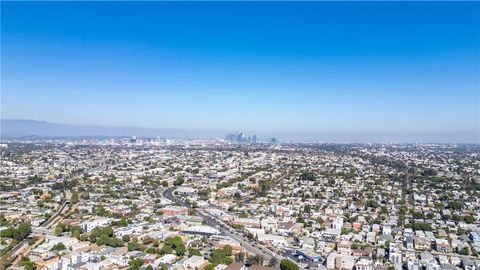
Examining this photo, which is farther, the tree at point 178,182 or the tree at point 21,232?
the tree at point 178,182

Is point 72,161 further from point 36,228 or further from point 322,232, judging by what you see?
point 322,232

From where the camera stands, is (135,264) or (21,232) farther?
(21,232)

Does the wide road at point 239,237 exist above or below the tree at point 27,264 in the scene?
below

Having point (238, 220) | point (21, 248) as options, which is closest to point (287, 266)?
point (238, 220)

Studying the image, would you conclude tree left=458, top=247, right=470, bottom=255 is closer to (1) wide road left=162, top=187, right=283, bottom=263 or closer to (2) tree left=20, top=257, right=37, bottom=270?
(1) wide road left=162, top=187, right=283, bottom=263

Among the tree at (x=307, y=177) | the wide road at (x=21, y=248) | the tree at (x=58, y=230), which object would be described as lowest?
the wide road at (x=21, y=248)

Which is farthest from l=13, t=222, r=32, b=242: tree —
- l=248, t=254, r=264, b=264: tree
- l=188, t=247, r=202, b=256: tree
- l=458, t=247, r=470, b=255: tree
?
l=458, t=247, r=470, b=255: tree

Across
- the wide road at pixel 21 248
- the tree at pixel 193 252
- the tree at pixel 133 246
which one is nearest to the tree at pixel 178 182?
the wide road at pixel 21 248

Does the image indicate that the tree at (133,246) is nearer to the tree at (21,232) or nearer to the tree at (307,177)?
the tree at (21,232)

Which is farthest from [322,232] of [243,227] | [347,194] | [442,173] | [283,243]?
[442,173]

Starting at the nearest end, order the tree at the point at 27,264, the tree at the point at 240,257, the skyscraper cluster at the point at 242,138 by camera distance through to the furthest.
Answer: the tree at the point at 27,264 → the tree at the point at 240,257 → the skyscraper cluster at the point at 242,138

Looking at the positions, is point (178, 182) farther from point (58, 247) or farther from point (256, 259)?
point (256, 259)
